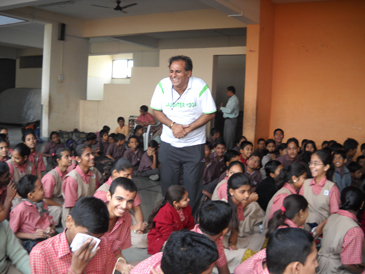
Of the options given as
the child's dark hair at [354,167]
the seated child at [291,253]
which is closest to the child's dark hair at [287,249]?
the seated child at [291,253]

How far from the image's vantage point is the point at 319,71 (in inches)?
281

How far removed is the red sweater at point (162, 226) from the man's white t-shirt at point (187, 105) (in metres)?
0.52

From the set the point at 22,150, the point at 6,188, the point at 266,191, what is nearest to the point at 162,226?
the point at 6,188

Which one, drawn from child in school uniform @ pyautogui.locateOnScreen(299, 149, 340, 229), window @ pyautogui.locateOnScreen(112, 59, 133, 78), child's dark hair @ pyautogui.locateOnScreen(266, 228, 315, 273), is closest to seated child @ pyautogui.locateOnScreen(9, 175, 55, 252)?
child's dark hair @ pyautogui.locateOnScreen(266, 228, 315, 273)

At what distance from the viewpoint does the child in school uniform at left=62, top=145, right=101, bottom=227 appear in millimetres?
3070

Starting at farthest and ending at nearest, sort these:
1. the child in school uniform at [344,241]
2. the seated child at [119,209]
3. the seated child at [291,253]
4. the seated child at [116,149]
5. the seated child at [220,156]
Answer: the seated child at [116,149] → the seated child at [220,156] → the child in school uniform at [344,241] → the seated child at [119,209] → the seated child at [291,253]

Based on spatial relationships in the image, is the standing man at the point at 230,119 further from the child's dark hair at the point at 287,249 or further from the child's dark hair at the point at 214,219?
the child's dark hair at the point at 287,249

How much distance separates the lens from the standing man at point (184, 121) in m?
2.78

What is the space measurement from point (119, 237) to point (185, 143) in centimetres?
92

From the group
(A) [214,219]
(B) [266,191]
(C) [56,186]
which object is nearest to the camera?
(A) [214,219]

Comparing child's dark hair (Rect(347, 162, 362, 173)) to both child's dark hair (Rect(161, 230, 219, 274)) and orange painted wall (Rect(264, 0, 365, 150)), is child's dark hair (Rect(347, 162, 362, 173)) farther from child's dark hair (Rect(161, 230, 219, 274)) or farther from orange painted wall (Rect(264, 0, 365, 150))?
child's dark hair (Rect(161, 230, 219, 274))

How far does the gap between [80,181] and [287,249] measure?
2194 mm

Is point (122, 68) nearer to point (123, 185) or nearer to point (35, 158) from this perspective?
point (35, 158)

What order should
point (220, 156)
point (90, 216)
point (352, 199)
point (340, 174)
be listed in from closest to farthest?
point (90, 216), point (352, 199), point (340, 174), point (220, 156)
